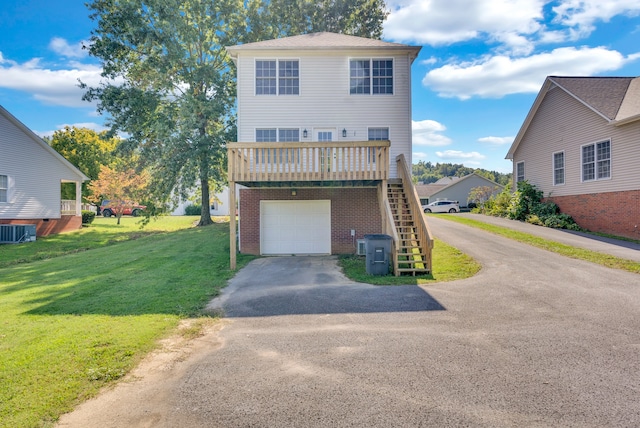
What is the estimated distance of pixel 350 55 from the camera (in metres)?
13.2

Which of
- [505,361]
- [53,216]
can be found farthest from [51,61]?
[505,361]

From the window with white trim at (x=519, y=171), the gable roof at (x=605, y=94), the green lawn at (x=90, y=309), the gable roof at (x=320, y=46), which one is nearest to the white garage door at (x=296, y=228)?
the green lawn at (x=90, y=309)

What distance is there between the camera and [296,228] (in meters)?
13.2

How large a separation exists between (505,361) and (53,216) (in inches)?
930

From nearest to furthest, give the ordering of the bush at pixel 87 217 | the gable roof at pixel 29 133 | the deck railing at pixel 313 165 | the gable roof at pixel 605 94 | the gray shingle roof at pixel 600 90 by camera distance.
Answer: the deck railing at pixel 313 165, the gable roof at pixel 605 94, the gray shingle roof at pixel 600 90, the gable roof at pixel 29 133, the bush at pixel 87 217

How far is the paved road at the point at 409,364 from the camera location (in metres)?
3.13

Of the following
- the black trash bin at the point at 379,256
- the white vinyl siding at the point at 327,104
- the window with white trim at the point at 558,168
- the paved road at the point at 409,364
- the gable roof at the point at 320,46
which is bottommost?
the paved road at the point at 409,364

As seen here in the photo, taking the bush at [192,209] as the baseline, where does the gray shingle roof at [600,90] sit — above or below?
above

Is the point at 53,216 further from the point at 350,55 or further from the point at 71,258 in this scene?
the point at 350,55

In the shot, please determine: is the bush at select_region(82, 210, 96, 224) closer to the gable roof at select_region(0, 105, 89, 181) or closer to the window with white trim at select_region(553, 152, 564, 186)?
the gable roof at select_region(0, 105, 89, 181)

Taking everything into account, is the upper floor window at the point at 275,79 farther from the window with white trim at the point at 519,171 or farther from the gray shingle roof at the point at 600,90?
the window with white trim at the point at 519,171

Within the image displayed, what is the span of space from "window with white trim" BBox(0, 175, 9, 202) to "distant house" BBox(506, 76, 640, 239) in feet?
91.5

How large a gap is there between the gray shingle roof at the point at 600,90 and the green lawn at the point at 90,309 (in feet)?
32.0

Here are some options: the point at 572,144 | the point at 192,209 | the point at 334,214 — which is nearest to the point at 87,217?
the point at 192,209
